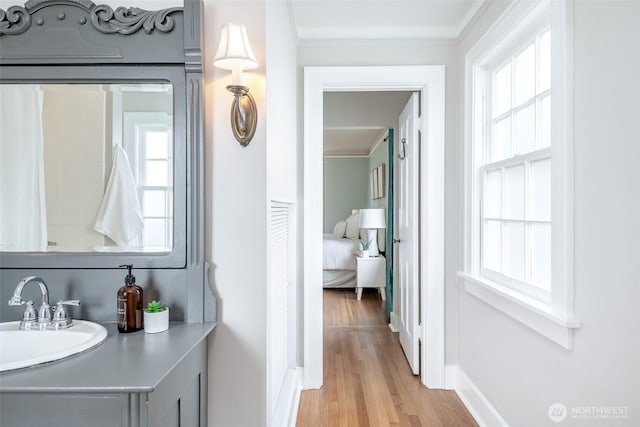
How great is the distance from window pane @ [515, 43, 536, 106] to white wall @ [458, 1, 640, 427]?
0.45 meters

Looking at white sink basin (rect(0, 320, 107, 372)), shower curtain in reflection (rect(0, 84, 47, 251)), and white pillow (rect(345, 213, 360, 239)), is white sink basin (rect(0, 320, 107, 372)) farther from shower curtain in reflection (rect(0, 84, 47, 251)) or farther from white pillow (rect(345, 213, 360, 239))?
white pillow (rect(345, 213, 360, 239))

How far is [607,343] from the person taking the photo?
49.0 inches

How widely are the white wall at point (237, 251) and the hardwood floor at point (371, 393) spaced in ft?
3.09

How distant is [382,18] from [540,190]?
1.47m

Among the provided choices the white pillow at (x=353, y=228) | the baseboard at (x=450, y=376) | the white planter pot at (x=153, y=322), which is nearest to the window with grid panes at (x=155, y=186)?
the white planter pot at (x=153, y=322)

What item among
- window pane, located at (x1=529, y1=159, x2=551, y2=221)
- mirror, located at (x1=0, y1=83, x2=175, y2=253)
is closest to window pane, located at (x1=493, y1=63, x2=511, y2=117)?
window pane, located at (x1=529, y1=159, x2=551, y2=221)

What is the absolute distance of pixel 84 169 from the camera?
1456 millimetres

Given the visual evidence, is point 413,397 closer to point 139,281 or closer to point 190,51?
point 139,281

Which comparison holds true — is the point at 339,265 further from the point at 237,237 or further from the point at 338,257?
the point at 237,237

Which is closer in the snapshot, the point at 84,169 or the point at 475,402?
the point at 84,169

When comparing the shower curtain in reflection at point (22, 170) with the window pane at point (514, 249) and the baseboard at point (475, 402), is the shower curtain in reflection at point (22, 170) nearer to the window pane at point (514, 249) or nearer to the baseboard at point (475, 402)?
the window pane at point (514, 249)

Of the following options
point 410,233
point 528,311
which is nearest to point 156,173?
point 528,311

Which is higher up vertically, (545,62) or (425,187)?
(545,62)

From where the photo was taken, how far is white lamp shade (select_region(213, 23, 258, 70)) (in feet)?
4.31
